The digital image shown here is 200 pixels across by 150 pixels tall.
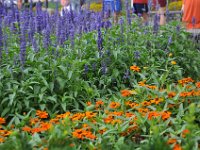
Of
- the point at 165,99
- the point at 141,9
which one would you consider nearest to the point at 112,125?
the point at 165,99

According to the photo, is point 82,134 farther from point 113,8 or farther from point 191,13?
point 191,13

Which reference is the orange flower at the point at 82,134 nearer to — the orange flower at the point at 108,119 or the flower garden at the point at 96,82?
the flower garden at the point at 96,82

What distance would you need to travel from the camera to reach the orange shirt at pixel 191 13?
7.18 meters

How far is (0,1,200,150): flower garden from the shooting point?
11.2 feet

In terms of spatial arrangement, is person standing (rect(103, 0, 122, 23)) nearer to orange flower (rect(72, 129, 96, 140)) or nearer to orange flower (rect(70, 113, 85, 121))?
orange flower (rect(70, 113, 85, 121))

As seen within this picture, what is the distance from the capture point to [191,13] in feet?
23.8

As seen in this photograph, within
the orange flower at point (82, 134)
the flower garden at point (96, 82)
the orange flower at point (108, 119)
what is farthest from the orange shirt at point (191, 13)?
the orange flower at point (82, 134)

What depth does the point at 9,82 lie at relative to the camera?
169 inches

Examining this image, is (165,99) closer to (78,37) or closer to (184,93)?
(184,93)

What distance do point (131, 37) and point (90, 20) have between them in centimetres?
79

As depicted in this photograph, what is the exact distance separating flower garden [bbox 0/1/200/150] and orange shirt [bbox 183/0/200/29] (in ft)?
2.83

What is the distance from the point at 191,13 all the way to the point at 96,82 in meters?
2.91

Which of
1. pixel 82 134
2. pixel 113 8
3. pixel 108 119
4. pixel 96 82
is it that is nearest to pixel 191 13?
pixel 113 8


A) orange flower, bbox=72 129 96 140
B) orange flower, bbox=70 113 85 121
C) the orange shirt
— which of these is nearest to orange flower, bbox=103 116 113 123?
orange flower, bbox=70 113 85 121
